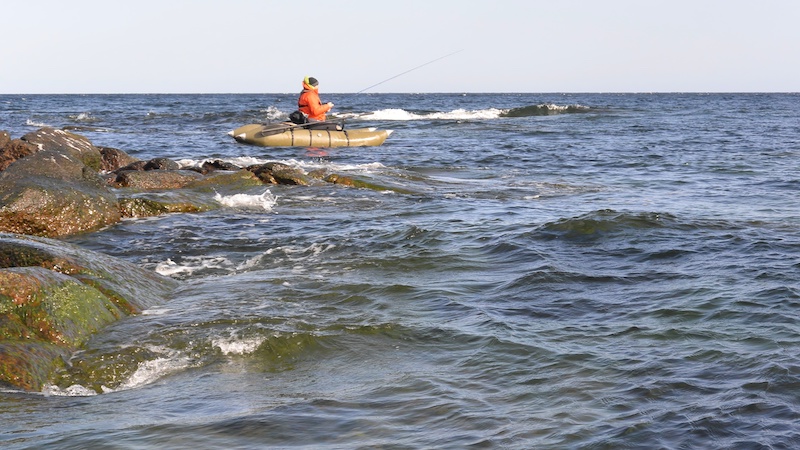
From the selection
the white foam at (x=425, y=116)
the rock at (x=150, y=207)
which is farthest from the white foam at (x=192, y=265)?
the white foam at (x=425, y=116)

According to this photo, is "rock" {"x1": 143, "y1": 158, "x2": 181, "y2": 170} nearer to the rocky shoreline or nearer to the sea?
the rocky shoreline

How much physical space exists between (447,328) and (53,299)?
2.90 metres

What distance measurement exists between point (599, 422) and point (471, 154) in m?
17.4

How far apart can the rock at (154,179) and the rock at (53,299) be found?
5.62 metres

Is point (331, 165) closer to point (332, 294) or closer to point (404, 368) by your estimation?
point (332, 294)

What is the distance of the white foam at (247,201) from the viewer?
12.7m

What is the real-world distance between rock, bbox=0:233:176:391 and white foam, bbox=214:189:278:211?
494cm

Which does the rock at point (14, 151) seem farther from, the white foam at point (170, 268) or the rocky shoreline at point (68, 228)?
the white foam at point (170, 268)

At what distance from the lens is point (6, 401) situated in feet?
15.7

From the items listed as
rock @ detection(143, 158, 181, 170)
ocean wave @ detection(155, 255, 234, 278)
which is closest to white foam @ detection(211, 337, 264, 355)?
ocean wave @ detection(155, 255, 234, 278)

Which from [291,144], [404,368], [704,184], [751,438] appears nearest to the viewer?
[751,438]

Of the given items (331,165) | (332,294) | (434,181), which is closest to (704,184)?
(434,181)

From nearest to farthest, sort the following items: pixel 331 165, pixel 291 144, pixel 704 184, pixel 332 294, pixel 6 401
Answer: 1. pixel 6 401
2. pixel 332 294
3. pixel 704 184
4. pixel 331 165
5. pixel 291 144

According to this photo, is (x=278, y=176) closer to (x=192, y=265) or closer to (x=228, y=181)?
(x=228, y=181)
